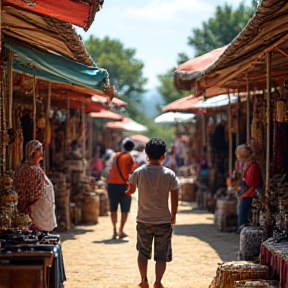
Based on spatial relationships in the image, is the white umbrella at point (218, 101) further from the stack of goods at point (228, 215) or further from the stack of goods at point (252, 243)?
the stack of goods at point (252, 243)

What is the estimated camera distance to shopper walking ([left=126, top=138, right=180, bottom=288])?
275 inches

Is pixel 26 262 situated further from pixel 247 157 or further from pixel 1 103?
pixel 247 157

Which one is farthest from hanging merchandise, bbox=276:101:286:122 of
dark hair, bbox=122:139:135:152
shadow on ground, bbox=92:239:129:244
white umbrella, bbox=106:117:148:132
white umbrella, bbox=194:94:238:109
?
white umbrella, bbox=106:117:148:132

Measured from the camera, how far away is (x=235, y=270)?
253 inches

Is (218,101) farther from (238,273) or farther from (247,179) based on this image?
(238,273)

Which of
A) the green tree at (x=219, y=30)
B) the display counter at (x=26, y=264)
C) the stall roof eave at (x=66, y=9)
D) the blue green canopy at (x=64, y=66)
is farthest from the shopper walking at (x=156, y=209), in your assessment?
the green tree at (x=219, y=30)

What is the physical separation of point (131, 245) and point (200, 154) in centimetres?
886

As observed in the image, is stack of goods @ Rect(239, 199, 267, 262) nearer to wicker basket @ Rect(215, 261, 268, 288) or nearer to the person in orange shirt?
wicker basket @ Rect(215, 261, 268, 288)

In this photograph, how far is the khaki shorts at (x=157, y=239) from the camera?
7000 mm

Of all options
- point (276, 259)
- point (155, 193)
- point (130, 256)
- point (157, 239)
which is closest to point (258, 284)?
point (276, 259)

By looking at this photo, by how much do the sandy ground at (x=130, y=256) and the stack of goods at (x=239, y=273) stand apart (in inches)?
47.9

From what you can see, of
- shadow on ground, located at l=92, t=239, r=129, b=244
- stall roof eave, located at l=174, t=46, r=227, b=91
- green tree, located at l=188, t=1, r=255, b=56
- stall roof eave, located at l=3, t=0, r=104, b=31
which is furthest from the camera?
green tree, located at l=188, t=1, r=255, b=56

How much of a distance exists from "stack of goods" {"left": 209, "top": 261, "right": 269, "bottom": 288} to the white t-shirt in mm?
877

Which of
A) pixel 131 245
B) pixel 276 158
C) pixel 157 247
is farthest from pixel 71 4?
pixel 131 245
